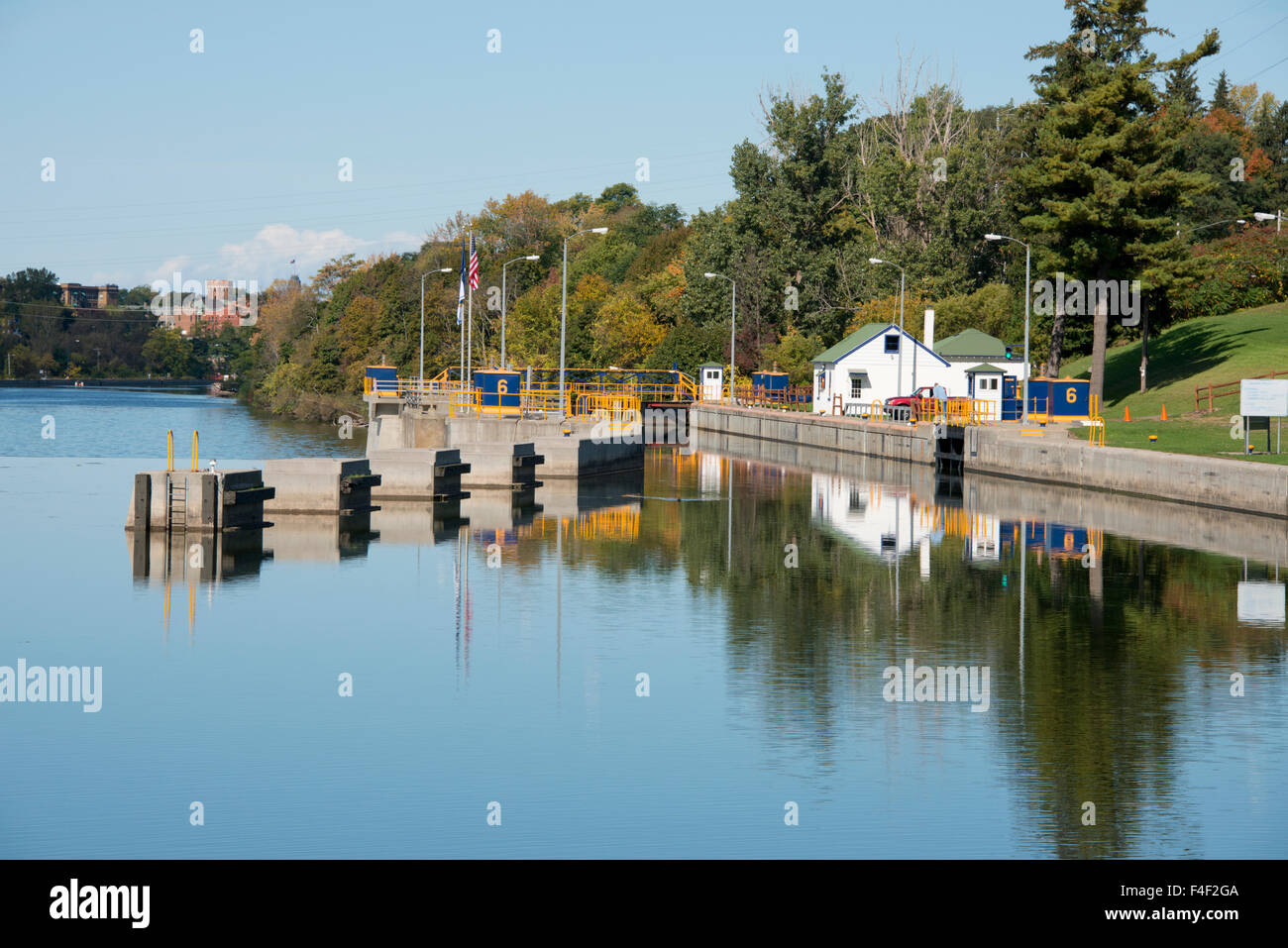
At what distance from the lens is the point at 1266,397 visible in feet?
137

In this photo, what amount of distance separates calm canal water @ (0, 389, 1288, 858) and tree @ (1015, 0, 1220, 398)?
2805 cm

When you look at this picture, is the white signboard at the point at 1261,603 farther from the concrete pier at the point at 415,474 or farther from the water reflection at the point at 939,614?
the concrete pier at the point at 415,474

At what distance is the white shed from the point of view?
79.1m

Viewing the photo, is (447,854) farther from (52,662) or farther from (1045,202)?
(1045,202)

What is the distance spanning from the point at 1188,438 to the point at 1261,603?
26.2 metres

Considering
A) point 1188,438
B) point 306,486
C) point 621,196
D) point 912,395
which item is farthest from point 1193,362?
point 621,196

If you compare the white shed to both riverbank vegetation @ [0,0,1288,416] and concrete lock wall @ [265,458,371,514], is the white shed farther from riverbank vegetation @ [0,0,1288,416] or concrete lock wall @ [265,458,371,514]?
concrete lock wall @ [265,458,371,514]

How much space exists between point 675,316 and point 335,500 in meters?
78.0

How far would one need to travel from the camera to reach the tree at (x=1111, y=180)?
199 ft

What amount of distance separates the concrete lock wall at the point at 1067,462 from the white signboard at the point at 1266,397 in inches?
96.2

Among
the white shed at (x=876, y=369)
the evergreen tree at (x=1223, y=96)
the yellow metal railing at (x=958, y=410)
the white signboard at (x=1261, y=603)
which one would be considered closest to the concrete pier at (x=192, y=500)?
the white signboard at (x=1261, y=603)
